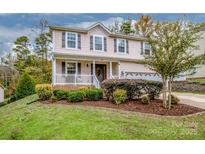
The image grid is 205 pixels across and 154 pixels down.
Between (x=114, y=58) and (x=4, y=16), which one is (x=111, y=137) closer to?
(x=114, y=58)

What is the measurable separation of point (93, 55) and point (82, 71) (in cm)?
138

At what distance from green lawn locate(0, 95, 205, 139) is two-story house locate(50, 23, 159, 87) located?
22.6ft

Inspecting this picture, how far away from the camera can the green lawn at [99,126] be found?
7234 millimetres

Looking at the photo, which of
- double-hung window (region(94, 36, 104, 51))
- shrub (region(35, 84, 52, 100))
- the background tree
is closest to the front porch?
double-hung window (region(94, 36, 104, 51))

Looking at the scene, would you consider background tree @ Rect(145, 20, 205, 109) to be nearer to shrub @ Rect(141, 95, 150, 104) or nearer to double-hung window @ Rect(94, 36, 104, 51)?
shrub @ Rect(141, 95, 150, 104)

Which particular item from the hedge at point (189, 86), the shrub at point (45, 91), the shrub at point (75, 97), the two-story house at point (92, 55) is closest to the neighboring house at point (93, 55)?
the two-story house at point (92, 55)

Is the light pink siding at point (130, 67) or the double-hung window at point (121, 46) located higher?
the double-hung window at point (121, 46)

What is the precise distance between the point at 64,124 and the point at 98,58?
10461 mm

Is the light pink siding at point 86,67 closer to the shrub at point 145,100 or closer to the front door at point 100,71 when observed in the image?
the front door at point 100,71

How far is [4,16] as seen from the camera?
77.1 ft

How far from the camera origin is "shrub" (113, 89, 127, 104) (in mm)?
11180

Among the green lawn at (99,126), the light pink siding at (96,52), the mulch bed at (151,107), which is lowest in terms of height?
the green lawn at (99,126)

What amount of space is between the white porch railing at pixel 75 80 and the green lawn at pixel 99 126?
6222mm
